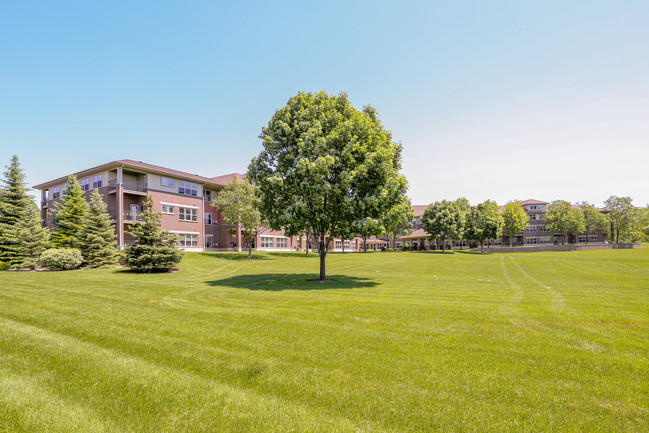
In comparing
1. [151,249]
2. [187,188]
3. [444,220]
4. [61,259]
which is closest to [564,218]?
[444,220]

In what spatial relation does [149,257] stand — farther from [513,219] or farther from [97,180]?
[513,219]

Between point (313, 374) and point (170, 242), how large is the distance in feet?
75.8

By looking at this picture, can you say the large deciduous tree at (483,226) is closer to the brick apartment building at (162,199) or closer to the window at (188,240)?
the brick apartment building at (162,199)

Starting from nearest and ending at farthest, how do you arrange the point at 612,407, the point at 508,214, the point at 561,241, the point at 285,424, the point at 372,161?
1. the point at 285,424
2. the point at 612,407
3. the point at 372,161
4. the point at 508,214
5. the point at 561,241

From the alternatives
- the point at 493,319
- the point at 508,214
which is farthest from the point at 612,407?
the point at 508,214

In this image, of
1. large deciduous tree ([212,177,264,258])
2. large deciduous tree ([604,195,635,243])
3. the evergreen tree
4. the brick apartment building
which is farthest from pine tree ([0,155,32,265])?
large deciduous tree ([604,195,635,243])

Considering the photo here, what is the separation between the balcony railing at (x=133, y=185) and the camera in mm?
39281

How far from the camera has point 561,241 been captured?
92812 millimetres

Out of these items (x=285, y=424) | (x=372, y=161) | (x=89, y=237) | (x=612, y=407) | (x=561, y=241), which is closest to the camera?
(x=285, y=424)

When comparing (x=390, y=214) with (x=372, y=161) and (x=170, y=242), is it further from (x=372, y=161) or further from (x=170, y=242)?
(x=170, y=242)

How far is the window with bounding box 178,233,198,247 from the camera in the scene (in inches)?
1677

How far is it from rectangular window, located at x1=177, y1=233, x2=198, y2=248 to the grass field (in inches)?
1364

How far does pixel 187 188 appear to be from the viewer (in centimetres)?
4481

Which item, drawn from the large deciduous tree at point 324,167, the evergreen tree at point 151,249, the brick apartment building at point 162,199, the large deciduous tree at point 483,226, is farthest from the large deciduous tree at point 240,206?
the large deciduous tree at point 483,226
